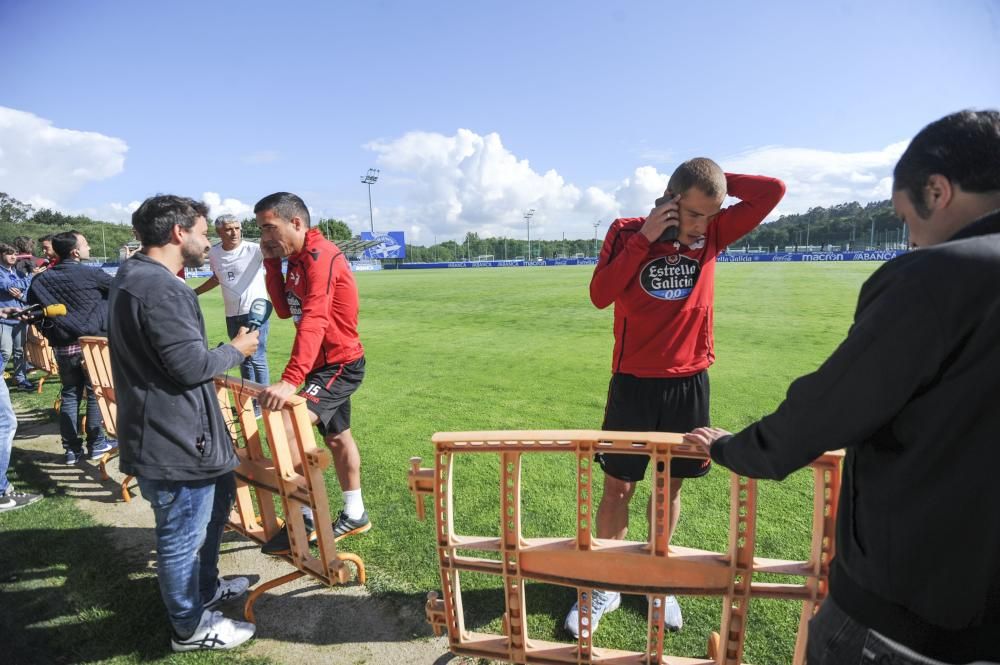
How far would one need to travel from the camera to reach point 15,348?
8.87 metres

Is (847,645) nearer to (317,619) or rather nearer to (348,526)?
(317,619)

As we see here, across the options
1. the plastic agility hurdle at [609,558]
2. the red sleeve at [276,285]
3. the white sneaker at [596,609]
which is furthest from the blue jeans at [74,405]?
the white sneaker at [596,609]

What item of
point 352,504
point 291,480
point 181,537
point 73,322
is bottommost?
point 352,504

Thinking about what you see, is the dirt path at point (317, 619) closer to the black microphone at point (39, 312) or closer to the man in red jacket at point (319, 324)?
the man in red jacket at point (319, 324)

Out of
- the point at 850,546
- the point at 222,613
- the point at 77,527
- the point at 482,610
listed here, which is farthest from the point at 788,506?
the point at 77,527

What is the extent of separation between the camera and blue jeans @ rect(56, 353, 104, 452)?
4.98 meters

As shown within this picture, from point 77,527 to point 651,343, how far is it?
433 centimetres

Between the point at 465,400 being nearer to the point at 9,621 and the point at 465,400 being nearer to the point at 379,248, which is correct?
the point at 9,621

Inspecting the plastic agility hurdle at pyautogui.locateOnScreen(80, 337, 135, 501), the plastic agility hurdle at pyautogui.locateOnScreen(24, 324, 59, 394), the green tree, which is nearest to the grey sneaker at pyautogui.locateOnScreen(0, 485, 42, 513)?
the plastic agility hurdle at pyautogui.locateOnScreen(80, 337, 135, 501)

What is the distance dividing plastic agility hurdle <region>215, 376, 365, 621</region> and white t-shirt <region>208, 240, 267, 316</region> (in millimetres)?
3122

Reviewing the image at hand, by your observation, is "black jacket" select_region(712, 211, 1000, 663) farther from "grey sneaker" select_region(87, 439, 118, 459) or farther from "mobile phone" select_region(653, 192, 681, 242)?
"grey sneaker" select_region(87, 439, 118, 459)

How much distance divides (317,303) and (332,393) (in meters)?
0.68

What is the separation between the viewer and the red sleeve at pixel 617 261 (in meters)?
2.58

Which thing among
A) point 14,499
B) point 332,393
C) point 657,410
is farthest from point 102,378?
point 657,410
